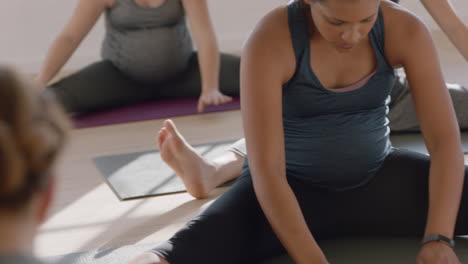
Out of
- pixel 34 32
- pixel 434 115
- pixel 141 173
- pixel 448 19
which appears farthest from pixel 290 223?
pixel 34 32

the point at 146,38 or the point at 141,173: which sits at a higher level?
the point at 146,38

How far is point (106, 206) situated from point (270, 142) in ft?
2.70

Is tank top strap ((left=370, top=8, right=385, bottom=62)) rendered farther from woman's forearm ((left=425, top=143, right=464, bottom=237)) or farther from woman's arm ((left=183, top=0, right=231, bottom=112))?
woman's arm ((left=183, top=0, right=231, bottom=112))

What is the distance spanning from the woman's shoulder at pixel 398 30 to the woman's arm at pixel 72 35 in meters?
1.69

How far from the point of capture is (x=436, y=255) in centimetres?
158

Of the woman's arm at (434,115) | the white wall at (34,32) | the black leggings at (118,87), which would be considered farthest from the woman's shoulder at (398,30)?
the white wall at (34,32)

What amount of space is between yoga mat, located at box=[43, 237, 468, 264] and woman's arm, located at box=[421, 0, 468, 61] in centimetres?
83

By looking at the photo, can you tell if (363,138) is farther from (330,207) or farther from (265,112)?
(265,112)

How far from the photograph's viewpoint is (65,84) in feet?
10.9

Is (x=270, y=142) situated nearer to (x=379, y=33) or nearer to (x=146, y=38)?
(x=379, y=33)

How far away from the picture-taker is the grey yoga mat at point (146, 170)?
7.70 feet

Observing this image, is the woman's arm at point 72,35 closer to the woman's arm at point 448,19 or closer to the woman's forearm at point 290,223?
the woman's arm at point 448,19

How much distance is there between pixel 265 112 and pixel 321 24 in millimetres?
205

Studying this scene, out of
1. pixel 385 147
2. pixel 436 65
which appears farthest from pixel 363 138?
pixel 436 65
